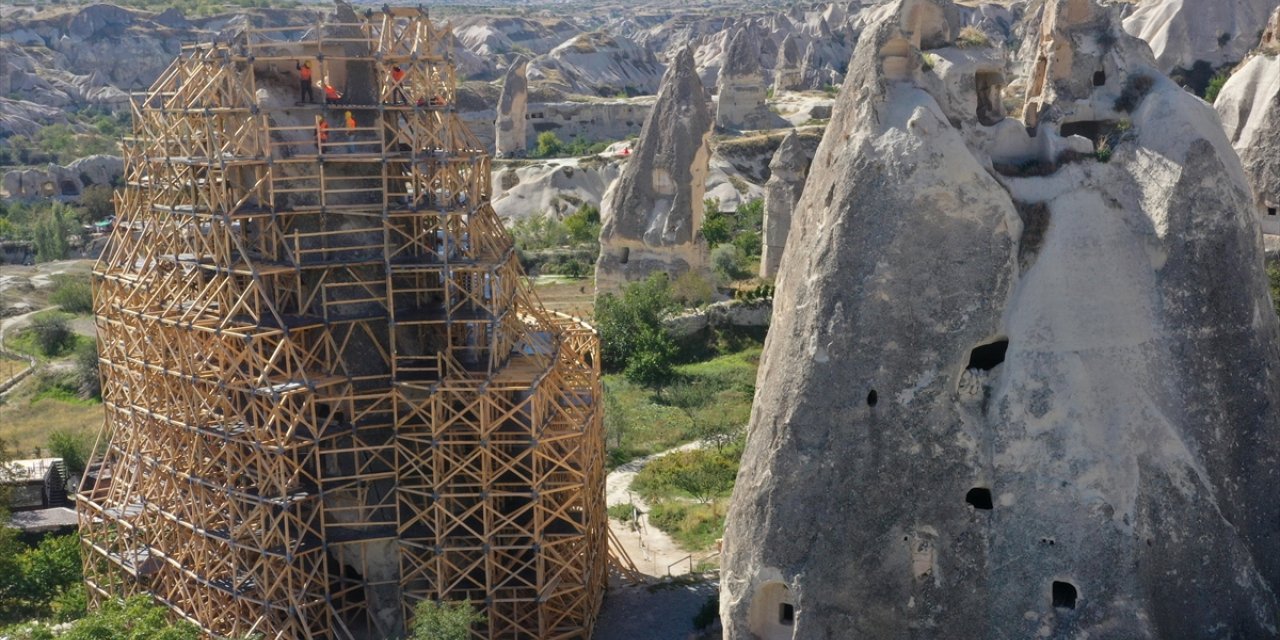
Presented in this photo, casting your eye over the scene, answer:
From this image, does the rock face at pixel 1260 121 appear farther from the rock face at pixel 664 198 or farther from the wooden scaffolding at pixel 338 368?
the rock face at pixel 664 198

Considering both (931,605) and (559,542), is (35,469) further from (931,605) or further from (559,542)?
(931,605)

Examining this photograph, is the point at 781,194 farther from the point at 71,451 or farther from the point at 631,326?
the point at 71,451

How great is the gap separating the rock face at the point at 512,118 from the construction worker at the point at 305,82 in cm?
6495

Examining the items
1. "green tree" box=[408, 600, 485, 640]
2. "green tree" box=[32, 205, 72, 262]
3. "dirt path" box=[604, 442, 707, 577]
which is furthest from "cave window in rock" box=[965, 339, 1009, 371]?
"green tree" box=[32, 205, 72, 262]

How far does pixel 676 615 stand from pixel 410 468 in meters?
4.77

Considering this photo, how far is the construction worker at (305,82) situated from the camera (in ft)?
58.5

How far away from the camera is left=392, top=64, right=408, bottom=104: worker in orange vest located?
17720 mm

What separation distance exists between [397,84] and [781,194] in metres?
27.2

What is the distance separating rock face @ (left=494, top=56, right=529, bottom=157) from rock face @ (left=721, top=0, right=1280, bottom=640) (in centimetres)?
7035

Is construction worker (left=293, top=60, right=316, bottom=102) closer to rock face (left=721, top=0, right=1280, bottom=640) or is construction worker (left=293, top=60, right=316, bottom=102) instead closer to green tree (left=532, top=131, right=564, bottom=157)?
rock face (left=721, top=0, right=1280, bottom=640)

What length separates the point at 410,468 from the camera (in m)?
17.6


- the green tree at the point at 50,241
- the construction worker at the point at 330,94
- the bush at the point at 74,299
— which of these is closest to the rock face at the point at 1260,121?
the construction worker at the point at 330,94

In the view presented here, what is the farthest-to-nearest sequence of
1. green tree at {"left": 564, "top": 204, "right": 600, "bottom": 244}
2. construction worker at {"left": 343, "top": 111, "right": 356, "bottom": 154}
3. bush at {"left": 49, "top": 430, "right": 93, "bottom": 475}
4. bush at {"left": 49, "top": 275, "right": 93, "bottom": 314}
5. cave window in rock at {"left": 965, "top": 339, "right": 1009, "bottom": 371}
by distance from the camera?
green tree at {"left": 564, "top": 204, "right": 600, "bottom": 244} < bush at {"left": 49, "top": 275, "right": 93, "bottom": 314} < bush at {"left": 49, "top": 430, "right": 93, "bottom": 475} < construction worker at {"left": 343, "top": 111, "right": 356, "bottom": 154} < cave window in rock at {"left": 965, "top": 339, "right": 1009, "bottom": 371}

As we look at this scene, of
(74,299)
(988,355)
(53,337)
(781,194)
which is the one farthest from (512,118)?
(988,355)
